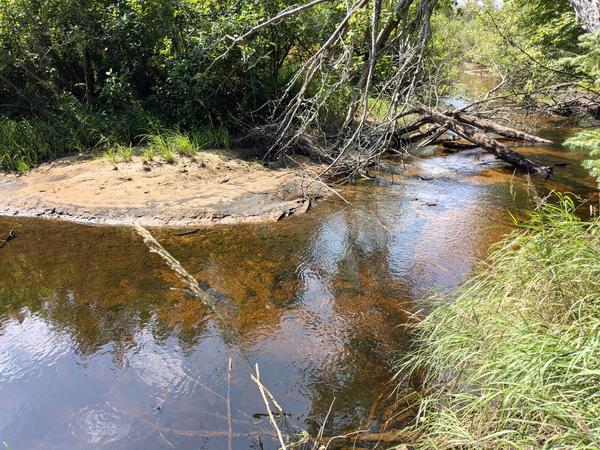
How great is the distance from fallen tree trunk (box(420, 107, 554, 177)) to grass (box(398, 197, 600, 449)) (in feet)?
18.3

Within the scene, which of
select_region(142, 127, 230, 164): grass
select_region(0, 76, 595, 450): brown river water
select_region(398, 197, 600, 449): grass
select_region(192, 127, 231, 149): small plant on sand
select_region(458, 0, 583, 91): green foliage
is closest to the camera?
select_region(398, 197, 600, 449): grass

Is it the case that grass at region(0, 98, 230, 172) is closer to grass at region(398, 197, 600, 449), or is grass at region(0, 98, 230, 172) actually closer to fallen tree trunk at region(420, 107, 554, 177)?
fallen tree trunk at region(420, 107, 554, 177)

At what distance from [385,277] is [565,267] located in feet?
6.91

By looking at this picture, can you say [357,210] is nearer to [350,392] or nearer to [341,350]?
[341,350]

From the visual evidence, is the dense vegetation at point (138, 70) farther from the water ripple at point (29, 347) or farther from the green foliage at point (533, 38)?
the water ripple at point (29, 347)

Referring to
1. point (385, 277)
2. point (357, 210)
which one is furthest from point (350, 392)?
point (357, 210)

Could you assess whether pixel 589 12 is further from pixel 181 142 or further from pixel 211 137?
pixel 211 137

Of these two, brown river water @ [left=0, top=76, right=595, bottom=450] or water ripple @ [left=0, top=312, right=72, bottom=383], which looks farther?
water ripple @ [left=0, top=312, right=72, bottom=383]

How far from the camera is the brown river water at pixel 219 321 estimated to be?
3.13 meters

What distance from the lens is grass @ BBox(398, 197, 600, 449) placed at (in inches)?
78.8

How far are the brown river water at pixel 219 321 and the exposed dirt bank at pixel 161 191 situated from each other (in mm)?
317

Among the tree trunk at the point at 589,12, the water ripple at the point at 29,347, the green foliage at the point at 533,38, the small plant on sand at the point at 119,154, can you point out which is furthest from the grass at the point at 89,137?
the green foliage at the point at 533,38

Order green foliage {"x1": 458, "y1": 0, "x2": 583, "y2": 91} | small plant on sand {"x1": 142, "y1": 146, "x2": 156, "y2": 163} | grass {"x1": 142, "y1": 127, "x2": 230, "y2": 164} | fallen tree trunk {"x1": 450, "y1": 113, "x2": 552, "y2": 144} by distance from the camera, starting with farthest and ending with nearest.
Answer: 1. green foliage {"x1": 458, "y1": 0, "x2": 583, "y2": 91}
2. fallen tree trunk {"x1": 450, "y1": 113, "x2": 552, "y2": 144}
3. grass {"x1": 142, "y1": 127, "x2": 230, "y2": 164}
4. small plant on sand {"x1": 142, "y1": 146, "x2": 156, "y2": 163}

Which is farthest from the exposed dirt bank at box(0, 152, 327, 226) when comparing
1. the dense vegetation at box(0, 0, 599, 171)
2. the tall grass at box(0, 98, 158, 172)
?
the dense vegetation at box(0, 0, 599, 171)
